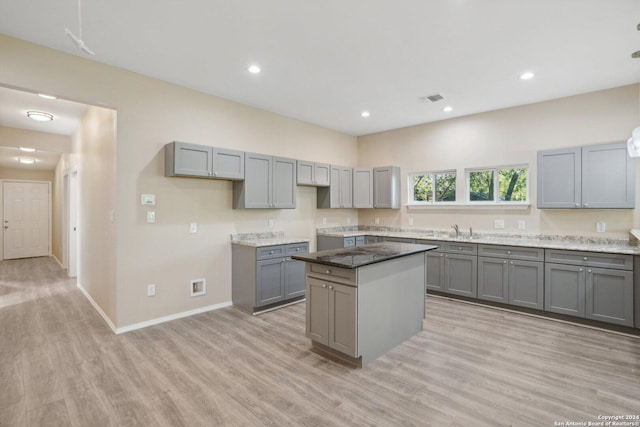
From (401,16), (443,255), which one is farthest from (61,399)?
(443,255)

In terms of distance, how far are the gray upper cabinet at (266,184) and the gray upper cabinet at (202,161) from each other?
0.17 meters

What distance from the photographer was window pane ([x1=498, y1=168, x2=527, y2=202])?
4744mm

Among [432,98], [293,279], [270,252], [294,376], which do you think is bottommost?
[294,376]

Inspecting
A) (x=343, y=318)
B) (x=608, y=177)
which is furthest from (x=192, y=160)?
(x=608, y=177)

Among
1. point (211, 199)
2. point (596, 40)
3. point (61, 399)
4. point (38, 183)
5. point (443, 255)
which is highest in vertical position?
point (596, 40)

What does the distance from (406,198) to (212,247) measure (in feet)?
12.0

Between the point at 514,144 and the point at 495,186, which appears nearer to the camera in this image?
the point at 514,144

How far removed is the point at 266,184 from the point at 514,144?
3810mm

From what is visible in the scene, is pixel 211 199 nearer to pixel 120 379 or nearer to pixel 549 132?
pixel 120 379

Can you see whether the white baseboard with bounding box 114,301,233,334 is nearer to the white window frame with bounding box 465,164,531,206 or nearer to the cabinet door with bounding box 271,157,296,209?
the cabinet door with bounding box 271,157,296,209

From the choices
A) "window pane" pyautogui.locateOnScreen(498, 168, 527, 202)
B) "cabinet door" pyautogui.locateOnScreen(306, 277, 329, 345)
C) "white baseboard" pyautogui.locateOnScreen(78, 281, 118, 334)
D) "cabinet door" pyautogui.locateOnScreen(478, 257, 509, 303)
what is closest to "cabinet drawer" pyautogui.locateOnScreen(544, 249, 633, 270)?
"cabinet door" pyautogui.locateOnScreen(478, 257, 509, 303)

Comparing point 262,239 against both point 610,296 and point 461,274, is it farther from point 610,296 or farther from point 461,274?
point 610,296

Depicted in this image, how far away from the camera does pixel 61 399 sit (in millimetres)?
2307

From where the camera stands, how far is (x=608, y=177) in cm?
379
